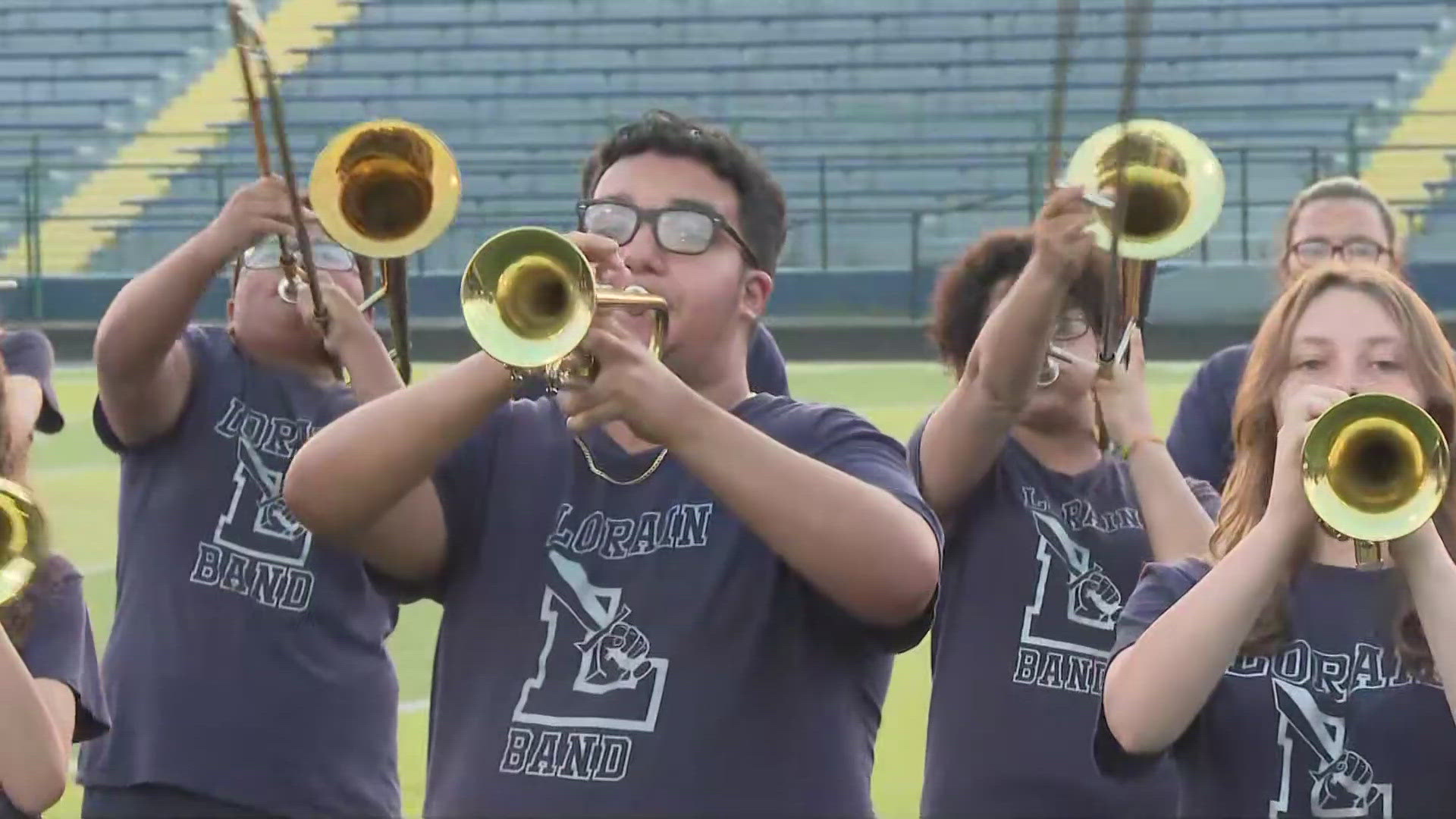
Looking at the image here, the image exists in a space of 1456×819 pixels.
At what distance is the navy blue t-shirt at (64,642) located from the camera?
8.56 feet

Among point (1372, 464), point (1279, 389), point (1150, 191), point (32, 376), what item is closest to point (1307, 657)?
point (1372, 464)

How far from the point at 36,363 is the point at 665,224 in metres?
2.10

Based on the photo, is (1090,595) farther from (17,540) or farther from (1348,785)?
(17,540)

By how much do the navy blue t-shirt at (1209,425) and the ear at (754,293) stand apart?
1592 millimetres

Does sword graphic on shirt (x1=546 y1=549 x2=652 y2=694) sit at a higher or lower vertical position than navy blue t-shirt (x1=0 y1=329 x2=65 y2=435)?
lower

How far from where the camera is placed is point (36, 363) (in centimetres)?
412

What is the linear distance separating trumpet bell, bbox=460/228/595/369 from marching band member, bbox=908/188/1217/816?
861 mm

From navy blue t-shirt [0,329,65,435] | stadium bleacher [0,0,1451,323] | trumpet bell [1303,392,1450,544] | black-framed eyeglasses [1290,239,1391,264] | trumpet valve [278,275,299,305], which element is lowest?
trumpet bell [1303,392,1450,544]

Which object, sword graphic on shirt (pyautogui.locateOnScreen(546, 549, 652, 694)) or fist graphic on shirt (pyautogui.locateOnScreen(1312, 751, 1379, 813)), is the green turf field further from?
fist graphic on shirt (pyautogui.locateOnScreen(1312, 751, 1379, 813))

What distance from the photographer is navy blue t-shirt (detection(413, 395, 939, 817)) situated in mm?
2273

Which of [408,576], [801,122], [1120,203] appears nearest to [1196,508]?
[1120,203]

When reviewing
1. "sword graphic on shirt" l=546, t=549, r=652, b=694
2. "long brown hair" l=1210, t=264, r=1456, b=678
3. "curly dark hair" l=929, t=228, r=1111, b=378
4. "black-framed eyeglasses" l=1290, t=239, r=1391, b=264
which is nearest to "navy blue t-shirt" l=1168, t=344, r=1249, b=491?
"black-framed eyeglasses" l=1290, t=239, r=1391, b=264

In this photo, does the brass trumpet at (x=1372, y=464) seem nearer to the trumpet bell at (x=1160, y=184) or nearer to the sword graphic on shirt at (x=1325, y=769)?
the sword graphic on shirt at (x=1325, y=769)

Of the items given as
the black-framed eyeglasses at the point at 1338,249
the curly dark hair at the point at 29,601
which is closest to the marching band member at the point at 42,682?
the curly dark hair at the point at 29,601
